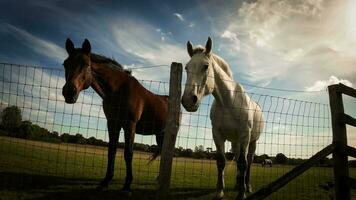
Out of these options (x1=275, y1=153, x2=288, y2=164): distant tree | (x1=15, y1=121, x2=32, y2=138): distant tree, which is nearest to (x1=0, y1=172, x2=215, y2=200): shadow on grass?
(x1=15, y1=121, x2=32, y2=138): distant tree

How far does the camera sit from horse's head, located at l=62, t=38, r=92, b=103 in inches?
198

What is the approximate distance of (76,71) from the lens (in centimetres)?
528

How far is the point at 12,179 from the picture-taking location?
584cm

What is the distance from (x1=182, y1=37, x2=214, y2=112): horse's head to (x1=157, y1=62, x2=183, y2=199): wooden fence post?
0.97m

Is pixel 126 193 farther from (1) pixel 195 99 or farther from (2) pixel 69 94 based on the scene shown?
(1) pixel 195 99

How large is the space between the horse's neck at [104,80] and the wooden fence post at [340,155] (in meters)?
4.21

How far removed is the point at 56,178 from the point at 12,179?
964 mm

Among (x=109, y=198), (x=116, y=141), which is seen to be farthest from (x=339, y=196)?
(x=116, y=141)

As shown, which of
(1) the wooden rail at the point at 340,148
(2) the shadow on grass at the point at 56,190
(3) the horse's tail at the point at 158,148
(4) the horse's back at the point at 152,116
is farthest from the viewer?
(3) the horse's tail at the point at 158,148

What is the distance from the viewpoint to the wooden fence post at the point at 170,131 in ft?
11.4

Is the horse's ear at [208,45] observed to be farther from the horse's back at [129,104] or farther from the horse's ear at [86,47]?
the horse's ear at [86,47]

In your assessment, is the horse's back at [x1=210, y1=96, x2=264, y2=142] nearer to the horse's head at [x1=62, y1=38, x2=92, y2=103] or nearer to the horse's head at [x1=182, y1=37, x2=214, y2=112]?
the horse's head at [x1=182, y1=37, x2=214, y2=112]

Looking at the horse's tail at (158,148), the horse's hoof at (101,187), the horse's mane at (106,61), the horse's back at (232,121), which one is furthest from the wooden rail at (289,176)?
the horse's tail at (158,148)

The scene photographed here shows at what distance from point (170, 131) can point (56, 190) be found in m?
3.11
